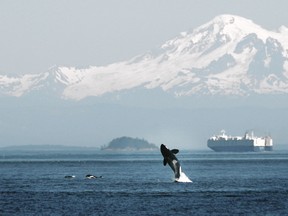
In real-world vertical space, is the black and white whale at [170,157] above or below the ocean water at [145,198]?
above

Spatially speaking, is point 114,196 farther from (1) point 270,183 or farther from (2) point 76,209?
(1) point 270,183

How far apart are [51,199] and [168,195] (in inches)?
460

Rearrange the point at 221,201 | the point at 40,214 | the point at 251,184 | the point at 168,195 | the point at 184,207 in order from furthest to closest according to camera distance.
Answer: the point at 251,184
the point at 168,195
the point at 221,201
the point at 184,207
the point at 40,214

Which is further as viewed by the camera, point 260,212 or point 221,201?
point 221,201

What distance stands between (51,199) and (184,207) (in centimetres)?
1603

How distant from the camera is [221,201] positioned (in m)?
98.1

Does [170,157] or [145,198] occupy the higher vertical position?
[170,157]

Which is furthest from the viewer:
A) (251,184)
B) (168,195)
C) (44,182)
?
(44,182)

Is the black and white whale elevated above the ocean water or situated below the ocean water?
above

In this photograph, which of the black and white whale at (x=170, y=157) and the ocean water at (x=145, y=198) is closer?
the ocean water at (x=145, y=198)

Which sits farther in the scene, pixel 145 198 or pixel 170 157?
pixel 170 157

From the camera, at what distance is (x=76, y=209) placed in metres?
90.1

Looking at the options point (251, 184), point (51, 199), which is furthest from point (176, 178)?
point (51, 199)

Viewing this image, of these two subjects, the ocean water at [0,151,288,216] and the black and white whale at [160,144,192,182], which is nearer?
the ocean water at [0,151,288,216]
